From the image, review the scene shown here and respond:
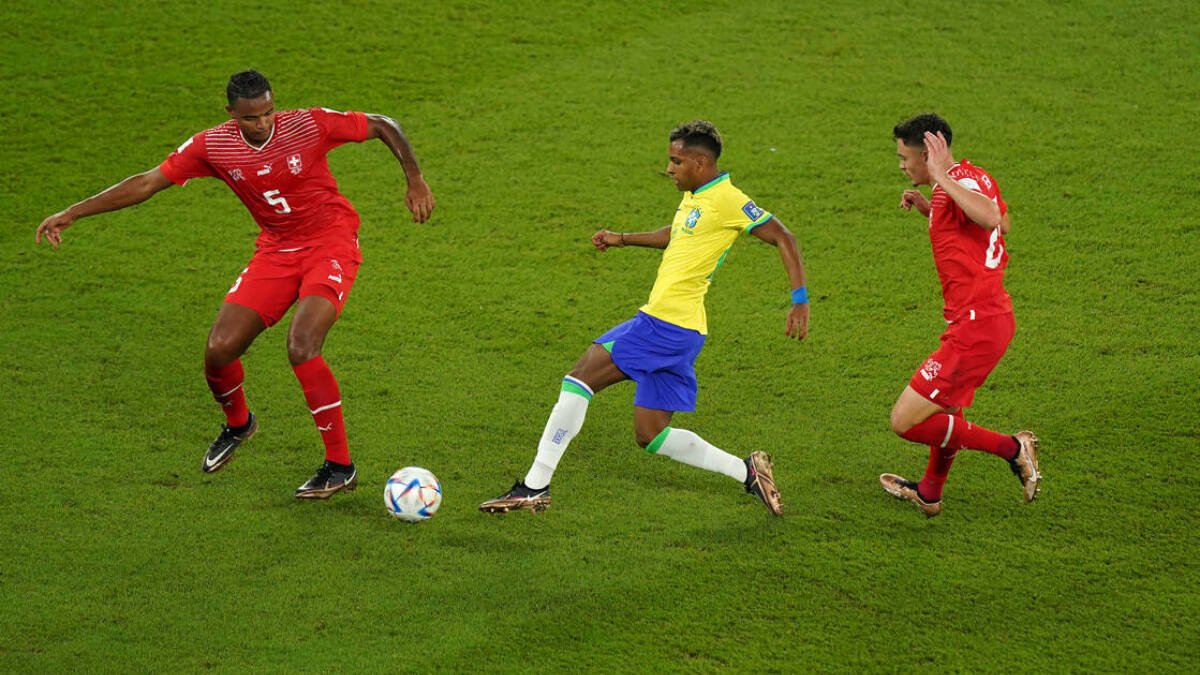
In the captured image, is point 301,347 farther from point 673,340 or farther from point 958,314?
point 958,314

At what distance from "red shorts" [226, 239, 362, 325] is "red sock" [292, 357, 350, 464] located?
1.18 ft

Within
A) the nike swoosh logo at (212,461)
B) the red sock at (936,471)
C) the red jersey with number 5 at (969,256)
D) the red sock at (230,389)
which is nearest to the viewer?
the red jersey with number 5 at (969,256)

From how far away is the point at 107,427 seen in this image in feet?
22.7

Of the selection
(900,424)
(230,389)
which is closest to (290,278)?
(230,389)

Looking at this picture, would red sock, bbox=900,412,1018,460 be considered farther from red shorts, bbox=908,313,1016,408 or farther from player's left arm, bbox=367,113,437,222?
player's left arm, bbox=367,113,437,222

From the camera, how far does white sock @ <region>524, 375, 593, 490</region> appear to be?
236 inches

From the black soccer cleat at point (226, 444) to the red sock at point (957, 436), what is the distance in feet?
10.9

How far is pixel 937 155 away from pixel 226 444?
3.79 meters

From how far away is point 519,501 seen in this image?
19.6 ft

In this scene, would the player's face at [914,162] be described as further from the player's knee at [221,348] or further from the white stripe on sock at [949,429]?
the player's knee at [221,348]

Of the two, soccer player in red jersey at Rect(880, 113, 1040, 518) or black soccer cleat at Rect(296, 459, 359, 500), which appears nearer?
soccer player in red jersey at Rect(880, 113, 1040, 518)

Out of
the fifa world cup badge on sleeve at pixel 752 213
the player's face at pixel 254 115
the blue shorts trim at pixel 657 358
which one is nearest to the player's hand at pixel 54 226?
the player's face at pixel 254 115

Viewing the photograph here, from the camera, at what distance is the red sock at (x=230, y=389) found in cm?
636

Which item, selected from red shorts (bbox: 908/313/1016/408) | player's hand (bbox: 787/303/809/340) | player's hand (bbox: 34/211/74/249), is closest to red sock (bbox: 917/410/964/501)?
red shorts (bbox: 908/313/1016/408)
